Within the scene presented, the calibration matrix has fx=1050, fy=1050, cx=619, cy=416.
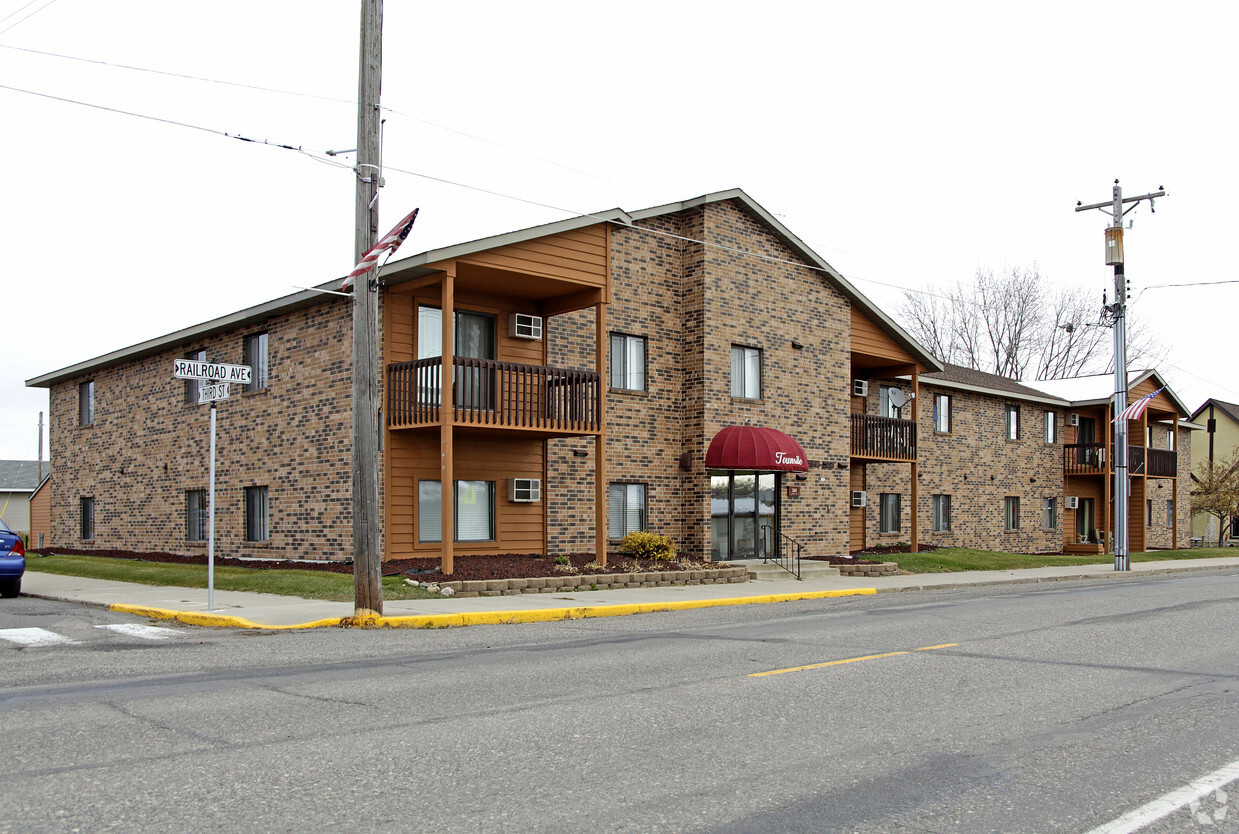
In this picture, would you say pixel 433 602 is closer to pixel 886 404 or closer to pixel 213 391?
pixel 213 391

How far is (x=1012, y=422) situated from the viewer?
37.6 m

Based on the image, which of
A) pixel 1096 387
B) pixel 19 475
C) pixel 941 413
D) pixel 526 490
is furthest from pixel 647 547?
pixel 19 475

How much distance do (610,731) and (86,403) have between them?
27.8 meters

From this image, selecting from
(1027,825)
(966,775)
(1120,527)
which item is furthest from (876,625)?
(1120,527)

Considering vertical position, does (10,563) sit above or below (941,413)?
A: below

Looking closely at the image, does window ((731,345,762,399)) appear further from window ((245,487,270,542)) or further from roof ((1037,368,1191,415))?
roof ((1037,368,1191,415))

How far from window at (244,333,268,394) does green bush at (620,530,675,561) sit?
322 inches

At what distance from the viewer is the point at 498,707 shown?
24.5ft

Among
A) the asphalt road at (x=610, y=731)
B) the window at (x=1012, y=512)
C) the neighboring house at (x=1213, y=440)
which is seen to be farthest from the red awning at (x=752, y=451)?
the neighboring house at (x=1213, y=440)

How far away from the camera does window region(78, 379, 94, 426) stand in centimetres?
2958

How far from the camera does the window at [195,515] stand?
24422mm

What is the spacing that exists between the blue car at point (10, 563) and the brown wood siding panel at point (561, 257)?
854 cm

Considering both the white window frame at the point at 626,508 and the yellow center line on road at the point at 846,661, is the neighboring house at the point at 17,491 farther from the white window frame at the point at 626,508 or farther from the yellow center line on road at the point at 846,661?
the yellow center line on road at the point at 846,661

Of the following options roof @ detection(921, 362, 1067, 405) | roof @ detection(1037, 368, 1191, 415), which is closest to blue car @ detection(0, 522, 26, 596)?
roof @ detection(921, 362, 1067, 405)
